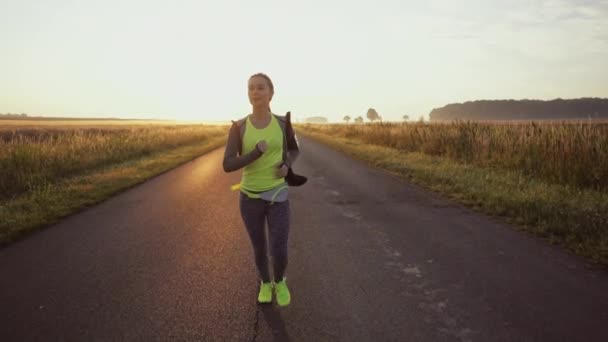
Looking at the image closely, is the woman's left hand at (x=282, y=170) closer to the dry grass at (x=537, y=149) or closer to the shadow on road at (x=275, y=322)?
the shadow on road at (x=275, y=322)

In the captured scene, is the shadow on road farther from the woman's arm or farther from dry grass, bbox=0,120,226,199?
dry grass, bbox=0,120,226,199

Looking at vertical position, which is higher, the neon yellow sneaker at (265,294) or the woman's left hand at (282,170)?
the woman's left hand at (282,170)

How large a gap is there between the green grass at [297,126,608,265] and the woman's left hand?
168 inches

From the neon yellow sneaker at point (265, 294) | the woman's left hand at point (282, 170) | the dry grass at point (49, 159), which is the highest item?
the woman's left hand at point (282, 170)

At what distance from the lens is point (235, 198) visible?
30.8ft

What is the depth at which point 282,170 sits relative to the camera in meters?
3.38

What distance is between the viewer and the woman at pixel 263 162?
3.37m

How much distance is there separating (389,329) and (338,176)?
9.80 metres

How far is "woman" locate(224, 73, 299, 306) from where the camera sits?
3367 mm

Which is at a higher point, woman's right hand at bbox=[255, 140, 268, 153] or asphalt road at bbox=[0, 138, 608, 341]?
woman's right hand at bbox=[255, 140, 268, 153]

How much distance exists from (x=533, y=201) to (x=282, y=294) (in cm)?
629

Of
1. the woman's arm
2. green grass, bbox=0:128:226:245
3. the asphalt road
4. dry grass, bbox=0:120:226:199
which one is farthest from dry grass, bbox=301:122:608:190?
→ dry grass, bbox=0:120:226:199

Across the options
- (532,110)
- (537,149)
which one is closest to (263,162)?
(537,149)

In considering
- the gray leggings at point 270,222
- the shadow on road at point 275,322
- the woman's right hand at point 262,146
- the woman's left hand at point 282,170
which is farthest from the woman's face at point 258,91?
the shadow on road at point 275,322
